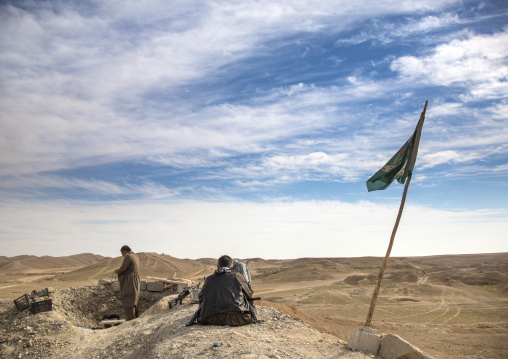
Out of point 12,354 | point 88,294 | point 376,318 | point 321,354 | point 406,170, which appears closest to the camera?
point 321,354

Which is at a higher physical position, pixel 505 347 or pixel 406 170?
pixel 406 170

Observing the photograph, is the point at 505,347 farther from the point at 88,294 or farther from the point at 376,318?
the point at 88,294

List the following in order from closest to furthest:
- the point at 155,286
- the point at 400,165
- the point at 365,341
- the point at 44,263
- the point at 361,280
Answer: the point at 365,341, the point at 400,165, the point at 155,286, the point at 361,280, the point at 44,263

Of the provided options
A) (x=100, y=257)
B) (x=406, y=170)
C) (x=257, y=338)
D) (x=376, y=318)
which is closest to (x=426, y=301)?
(x=376, y=318)

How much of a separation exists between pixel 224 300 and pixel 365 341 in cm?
260

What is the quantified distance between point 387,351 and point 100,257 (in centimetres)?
9038

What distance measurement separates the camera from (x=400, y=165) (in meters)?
7.41

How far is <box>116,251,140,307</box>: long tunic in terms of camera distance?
1018 cm

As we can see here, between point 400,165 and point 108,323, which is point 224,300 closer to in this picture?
point 400,165

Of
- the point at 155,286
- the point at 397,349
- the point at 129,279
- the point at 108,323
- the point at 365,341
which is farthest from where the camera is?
the point at 155,286

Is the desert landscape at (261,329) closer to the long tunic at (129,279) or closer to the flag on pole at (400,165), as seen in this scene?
the long tunic at (129,279)

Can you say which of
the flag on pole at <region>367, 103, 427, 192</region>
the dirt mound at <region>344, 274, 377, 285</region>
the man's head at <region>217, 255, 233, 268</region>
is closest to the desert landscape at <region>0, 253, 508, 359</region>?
the man's head at <region>217, 255, 233, 268</region>

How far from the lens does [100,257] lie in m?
86.6

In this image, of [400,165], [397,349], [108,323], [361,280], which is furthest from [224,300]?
[361,280]
